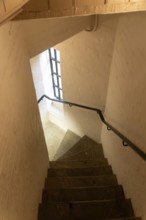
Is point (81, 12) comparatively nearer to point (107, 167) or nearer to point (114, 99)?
point (114, 99)

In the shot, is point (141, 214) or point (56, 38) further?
point (56, 38)

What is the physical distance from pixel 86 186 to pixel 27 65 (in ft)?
5.44

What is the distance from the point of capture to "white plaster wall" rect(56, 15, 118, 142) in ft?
9.13

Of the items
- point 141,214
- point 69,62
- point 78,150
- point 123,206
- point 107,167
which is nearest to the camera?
point 141,214

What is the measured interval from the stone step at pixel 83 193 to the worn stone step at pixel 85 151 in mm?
1172

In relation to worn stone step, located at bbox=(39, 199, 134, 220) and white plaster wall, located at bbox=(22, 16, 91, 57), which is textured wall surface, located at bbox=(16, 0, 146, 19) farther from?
worn stone step, located at bbox=(39, 199, 134, 220)

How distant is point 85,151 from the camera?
3.93 meters

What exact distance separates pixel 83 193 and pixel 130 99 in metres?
1.23

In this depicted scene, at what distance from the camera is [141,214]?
6.67ft

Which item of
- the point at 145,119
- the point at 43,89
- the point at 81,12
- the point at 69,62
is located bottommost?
the point at 43,89

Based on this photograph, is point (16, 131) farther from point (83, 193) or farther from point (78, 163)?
point (78, 163)

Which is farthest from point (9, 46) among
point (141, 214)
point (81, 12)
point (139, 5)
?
point (141, 214)

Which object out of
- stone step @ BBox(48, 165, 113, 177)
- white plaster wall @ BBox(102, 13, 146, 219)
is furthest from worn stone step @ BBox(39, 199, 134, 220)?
stone step @ BBox(48, 165, 113, 177)


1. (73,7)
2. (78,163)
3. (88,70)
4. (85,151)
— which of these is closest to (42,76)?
(88,70)
